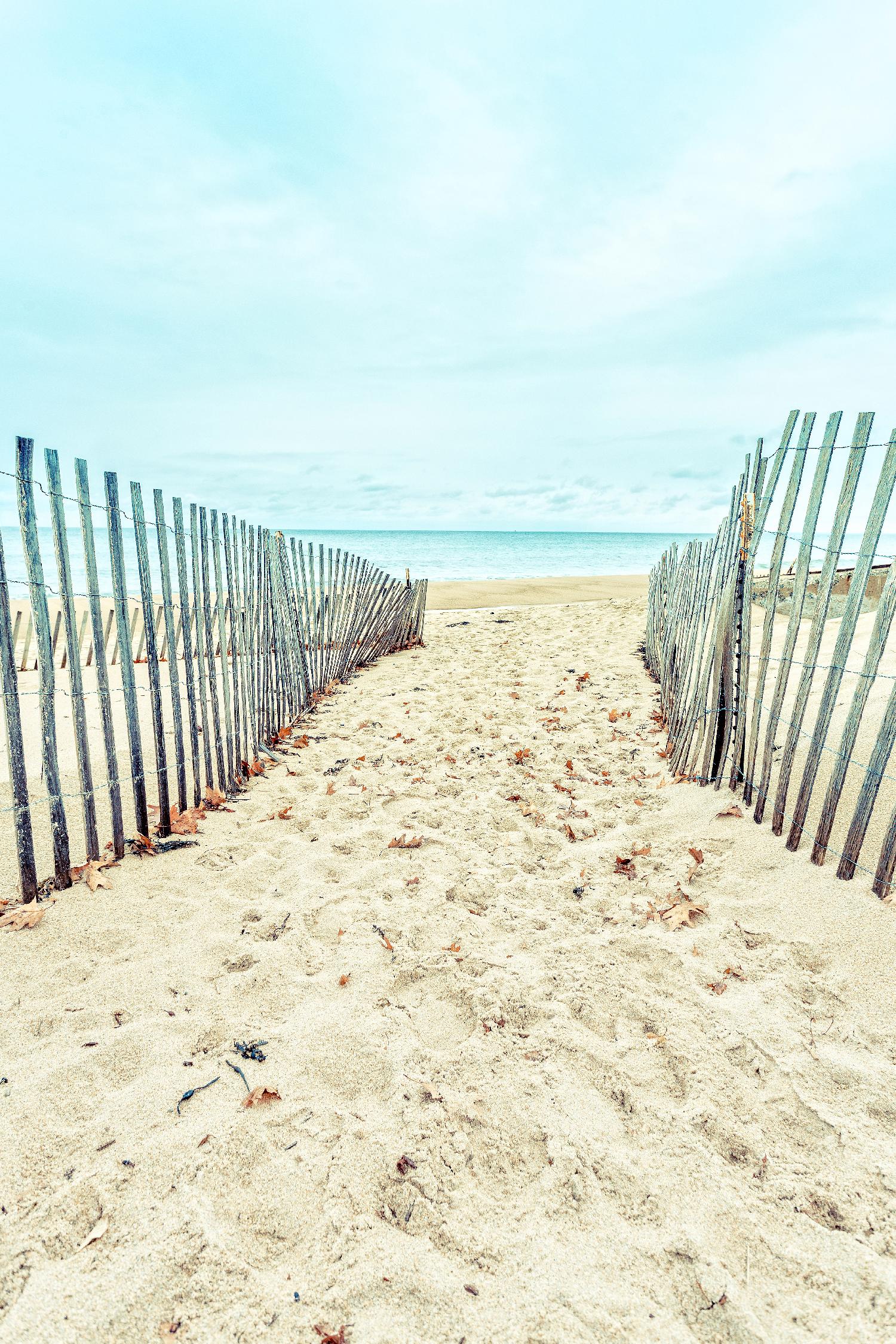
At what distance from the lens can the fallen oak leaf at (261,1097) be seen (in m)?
2.08

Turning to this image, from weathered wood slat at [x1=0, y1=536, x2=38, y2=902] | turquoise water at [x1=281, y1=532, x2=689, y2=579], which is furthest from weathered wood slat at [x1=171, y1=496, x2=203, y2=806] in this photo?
turquoise water at [x1=281, y1=532, x2=689, y2=579]

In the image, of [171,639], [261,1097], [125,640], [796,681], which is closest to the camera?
[261,1097]

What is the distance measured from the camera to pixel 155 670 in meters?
3.77

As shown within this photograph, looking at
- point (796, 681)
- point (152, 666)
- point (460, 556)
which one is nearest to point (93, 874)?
point (152, 666)

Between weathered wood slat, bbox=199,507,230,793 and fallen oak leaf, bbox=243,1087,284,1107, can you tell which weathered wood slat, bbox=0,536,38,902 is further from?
fallen oak leaf, bbox=243,1087,284,1107

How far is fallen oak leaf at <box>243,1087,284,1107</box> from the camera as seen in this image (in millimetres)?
2076

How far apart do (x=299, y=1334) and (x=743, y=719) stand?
343 cm

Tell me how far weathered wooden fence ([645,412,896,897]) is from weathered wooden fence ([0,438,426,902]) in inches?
120

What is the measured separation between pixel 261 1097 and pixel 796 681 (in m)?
5.33

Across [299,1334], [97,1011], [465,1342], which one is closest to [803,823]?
[465,1342]

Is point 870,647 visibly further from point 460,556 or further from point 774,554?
point 460,556

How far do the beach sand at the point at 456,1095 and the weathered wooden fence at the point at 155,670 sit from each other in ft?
1.77

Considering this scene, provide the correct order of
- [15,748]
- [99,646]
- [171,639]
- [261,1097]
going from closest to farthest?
[261,1097] < [15,748] < [99,646] < [171,639]

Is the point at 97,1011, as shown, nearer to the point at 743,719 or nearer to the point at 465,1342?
the point at 465,1342
